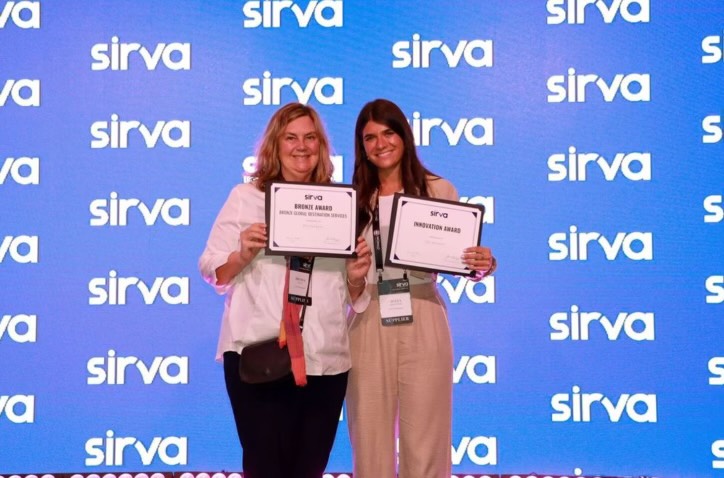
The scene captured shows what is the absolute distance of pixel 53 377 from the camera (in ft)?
13.9

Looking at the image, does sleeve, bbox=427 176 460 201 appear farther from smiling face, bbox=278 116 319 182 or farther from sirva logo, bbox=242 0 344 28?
sirva logo, bbox=242 0 344 28

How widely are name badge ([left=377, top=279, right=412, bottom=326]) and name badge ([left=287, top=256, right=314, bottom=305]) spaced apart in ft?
1.24

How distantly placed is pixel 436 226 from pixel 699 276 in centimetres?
194

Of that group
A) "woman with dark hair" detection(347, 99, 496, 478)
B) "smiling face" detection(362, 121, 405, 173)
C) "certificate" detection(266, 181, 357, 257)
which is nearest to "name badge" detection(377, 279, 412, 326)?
"woman with dark hair" detection(347, 99, 496, 478)

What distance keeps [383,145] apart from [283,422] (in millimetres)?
1098

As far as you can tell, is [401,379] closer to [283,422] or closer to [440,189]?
[283,422]

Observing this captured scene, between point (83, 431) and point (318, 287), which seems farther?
point (83, 431)

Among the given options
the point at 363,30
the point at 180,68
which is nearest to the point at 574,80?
the point at 363,30

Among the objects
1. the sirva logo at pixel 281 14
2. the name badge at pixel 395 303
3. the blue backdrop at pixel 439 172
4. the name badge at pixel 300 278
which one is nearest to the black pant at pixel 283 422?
the name badge at pixel 300 278

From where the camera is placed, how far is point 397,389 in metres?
2.95

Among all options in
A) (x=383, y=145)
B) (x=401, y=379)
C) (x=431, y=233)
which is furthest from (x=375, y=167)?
(x=401, y=379)

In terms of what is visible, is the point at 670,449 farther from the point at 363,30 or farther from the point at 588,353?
the point at 363,30

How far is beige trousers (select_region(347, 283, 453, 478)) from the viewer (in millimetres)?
2898

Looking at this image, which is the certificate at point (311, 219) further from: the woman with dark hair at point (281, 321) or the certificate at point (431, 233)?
the certificate at point (431, 233)
